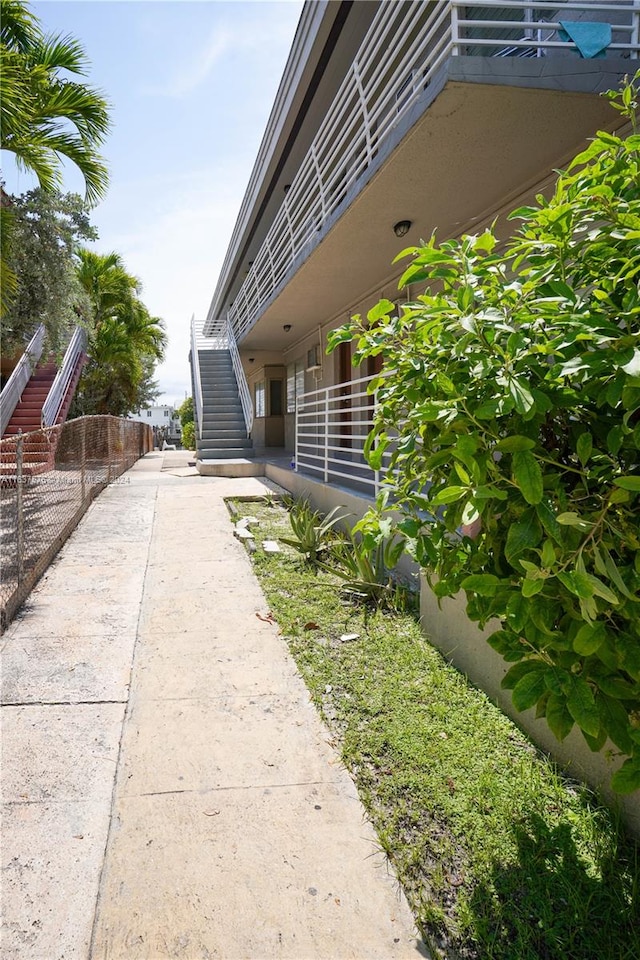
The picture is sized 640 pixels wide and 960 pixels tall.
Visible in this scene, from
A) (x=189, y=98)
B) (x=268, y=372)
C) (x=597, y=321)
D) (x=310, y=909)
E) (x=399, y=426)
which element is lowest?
(x=310, y=909)

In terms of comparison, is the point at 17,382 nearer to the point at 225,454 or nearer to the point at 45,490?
the point at 225,454

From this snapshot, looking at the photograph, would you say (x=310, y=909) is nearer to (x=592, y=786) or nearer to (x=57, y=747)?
(x=592, y=786)

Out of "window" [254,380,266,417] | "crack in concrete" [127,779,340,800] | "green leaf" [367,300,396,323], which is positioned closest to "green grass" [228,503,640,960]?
"crack in concrete" [127,779,340,800]

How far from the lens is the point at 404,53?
286 inches

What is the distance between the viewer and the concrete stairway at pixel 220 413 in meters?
14.8

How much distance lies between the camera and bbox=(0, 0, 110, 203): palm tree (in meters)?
7.18

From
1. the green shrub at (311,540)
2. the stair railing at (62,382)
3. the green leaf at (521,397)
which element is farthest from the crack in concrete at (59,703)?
the stair railing at (62,382)

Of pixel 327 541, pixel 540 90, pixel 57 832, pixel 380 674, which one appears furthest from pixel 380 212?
pixel 57 832

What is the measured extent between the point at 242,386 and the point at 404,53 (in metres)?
9.51

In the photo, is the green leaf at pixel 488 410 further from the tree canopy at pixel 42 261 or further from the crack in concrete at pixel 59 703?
the tree canopy at pixel 42 261

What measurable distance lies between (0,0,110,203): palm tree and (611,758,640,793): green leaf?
8970mm

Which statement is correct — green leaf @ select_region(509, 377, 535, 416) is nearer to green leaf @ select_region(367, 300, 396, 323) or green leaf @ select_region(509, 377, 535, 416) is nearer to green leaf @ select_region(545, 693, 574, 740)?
green leaf @ select_region(367, 300, 396, 323)

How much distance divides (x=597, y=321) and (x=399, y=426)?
3.44 ft

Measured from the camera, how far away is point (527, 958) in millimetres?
1620
